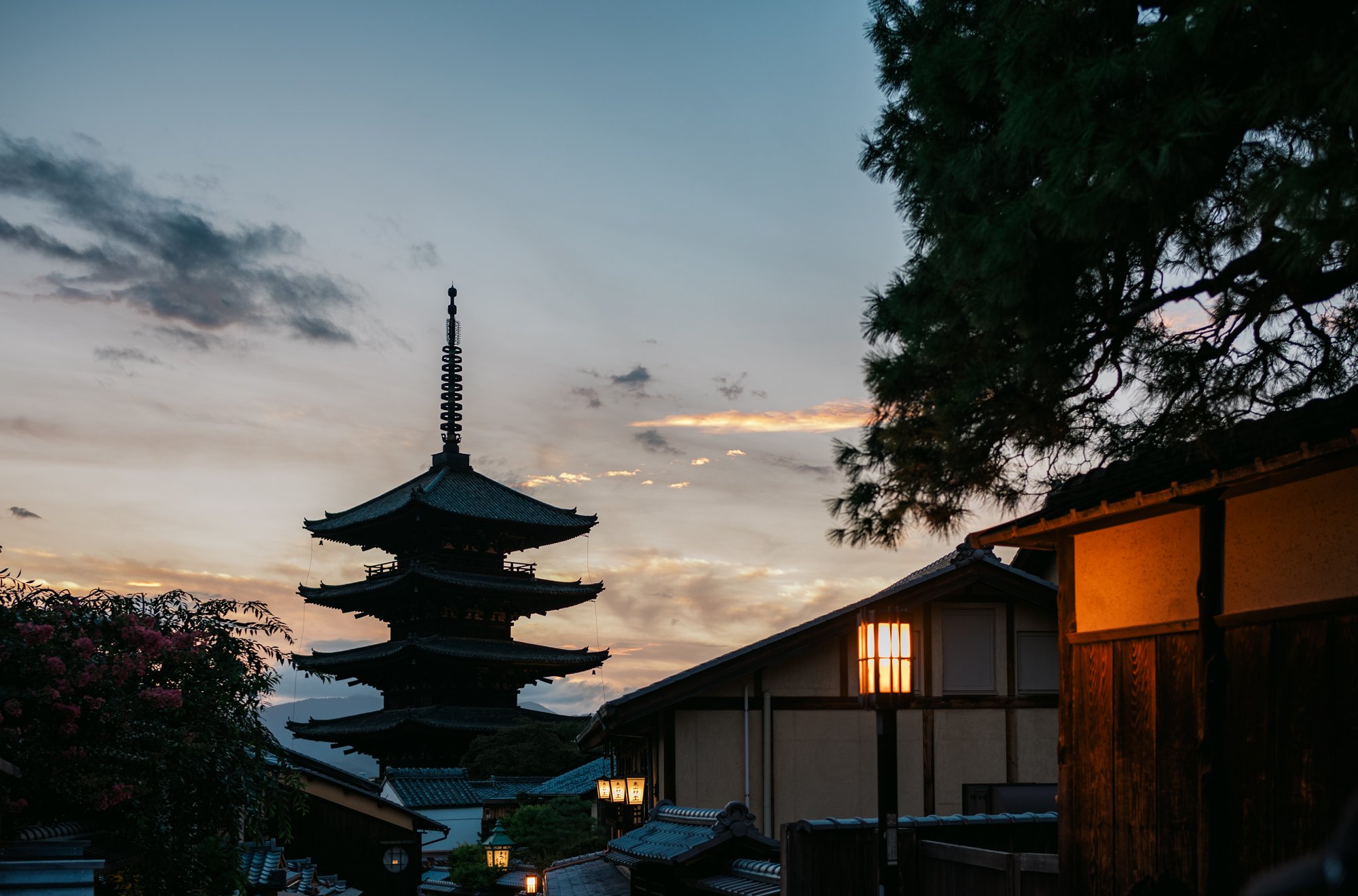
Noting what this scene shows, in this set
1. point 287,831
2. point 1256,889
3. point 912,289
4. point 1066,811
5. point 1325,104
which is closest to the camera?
point 1256,889

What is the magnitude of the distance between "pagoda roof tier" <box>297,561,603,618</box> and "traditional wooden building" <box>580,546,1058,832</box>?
25866 millimetres

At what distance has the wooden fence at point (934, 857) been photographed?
9586 millimetres

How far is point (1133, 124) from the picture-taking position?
5.79m

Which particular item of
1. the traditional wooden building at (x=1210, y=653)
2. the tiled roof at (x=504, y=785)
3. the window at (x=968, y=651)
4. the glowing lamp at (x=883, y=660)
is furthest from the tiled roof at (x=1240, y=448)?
the tiled roof at (x=504, y=785)

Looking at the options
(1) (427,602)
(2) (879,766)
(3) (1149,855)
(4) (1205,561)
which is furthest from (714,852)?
(1) (427,602)

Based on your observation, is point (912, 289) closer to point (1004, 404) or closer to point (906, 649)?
point (1004, 404)

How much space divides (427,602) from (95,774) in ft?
117

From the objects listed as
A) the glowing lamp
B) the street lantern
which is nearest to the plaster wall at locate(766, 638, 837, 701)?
the glowing lamp

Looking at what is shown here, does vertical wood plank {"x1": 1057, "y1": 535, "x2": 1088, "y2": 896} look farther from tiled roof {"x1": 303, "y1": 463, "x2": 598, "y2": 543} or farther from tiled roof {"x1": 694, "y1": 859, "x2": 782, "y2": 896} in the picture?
tiled roof {"x1": 303, "y1": 463, "x2": 598, "y2": 543}

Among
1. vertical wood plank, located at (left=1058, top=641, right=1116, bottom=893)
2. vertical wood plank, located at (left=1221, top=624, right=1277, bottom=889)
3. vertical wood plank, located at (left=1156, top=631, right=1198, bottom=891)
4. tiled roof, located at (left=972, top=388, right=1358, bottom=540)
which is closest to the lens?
tiled roof, located at (left=972, top=388, right=1358, bottom=540)

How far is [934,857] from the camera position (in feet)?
35.3

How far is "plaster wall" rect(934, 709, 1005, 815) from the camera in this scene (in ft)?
63.7

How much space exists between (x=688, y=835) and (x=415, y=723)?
32386 millimetres

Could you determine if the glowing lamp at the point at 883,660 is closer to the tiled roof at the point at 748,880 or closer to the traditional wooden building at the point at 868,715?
the tiled roof at the point at 748,880
